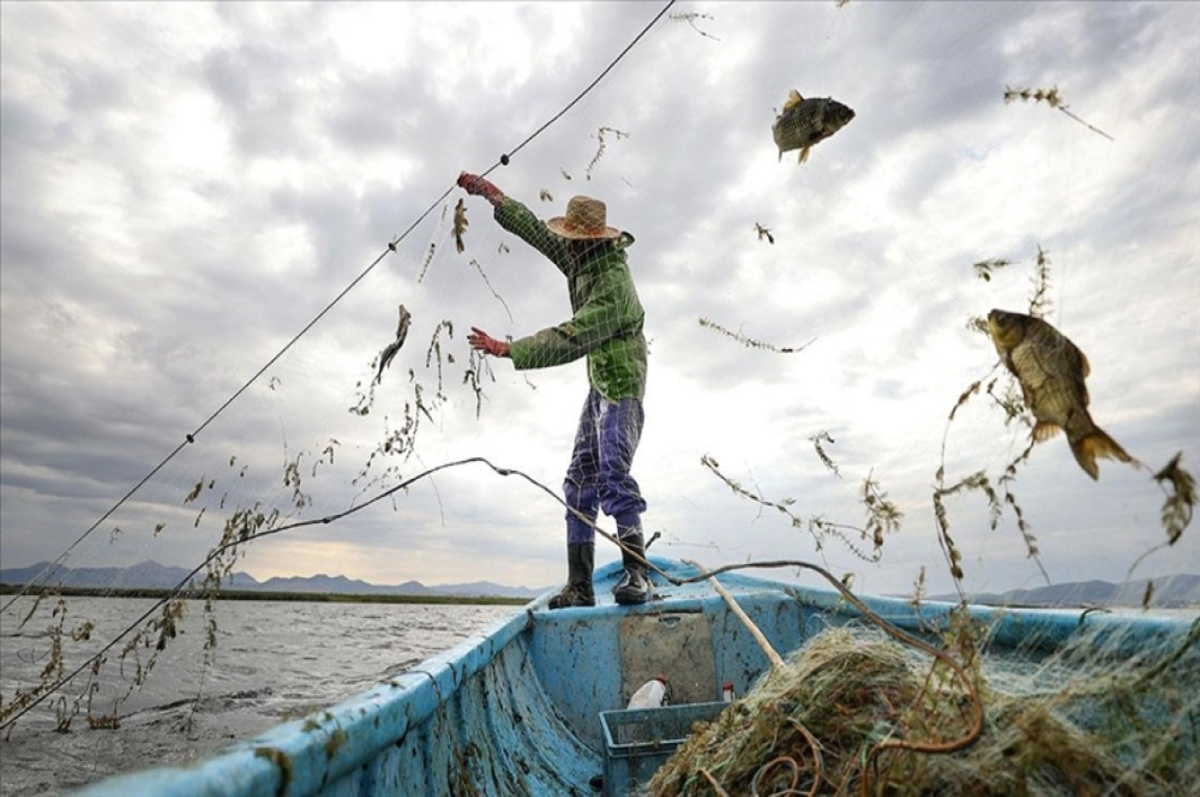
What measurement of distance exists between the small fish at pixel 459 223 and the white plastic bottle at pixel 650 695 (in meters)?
2.93

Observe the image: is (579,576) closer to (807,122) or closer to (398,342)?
(398,342)

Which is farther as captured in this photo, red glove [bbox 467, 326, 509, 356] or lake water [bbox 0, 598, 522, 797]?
lake water [bbox 0, 598, 522, 797]

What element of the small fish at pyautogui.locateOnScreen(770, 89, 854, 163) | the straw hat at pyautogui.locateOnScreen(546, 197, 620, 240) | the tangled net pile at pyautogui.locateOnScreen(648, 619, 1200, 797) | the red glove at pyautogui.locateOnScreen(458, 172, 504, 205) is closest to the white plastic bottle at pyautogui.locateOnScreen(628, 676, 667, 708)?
the tangled net pile at pyautogui.locateOnScreen(648, 619, 1200, 797)

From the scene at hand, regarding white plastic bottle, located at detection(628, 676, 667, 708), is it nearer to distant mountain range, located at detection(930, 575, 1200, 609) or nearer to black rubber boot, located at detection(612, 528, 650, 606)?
black rubber boot, located at detection(612, 528, 650, 606)

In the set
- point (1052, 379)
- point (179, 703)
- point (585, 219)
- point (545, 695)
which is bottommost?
point (179, 703)

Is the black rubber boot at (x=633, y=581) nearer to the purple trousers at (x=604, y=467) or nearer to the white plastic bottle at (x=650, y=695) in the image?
the purple trousers at (x=604, y=467)

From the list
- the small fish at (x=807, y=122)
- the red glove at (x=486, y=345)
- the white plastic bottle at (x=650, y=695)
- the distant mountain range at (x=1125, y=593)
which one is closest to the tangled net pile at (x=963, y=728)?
the distant mountain range at (x=1125, y=593)

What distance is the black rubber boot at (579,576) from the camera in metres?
5.08

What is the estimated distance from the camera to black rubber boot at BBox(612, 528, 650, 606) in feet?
15.2

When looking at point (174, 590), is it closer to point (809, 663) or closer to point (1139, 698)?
point (809, 663)

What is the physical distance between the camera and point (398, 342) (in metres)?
4.19

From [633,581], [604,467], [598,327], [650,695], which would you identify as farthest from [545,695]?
[598,327]

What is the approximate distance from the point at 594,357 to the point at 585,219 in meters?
1.08

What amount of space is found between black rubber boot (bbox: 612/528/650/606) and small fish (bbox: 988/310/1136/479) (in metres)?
2.90
